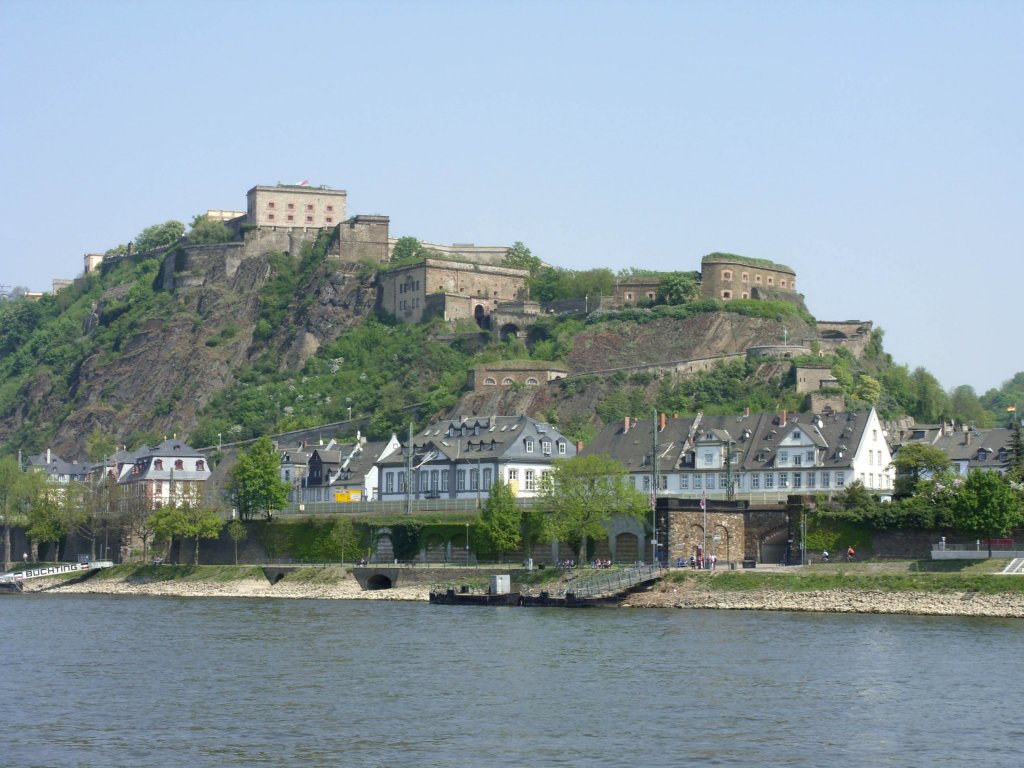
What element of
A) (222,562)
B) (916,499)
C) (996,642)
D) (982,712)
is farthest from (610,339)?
(982,712)

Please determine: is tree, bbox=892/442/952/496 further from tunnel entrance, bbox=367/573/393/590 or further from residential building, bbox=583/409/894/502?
tunnel entrance, bbox=367/573/393/590

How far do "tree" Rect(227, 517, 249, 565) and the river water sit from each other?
2574cm

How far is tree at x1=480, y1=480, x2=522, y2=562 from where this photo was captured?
3172 inches

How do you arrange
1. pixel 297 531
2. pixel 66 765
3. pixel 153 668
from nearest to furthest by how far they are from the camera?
pixel 66 765 < pixel 153 668 < pixel 297 531

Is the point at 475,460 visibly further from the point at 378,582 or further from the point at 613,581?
the point at 613,581

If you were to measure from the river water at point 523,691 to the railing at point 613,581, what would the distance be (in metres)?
3.67

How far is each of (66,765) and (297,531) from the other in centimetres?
5643

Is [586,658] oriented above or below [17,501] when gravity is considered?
below

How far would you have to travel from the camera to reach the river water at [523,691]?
3694cm

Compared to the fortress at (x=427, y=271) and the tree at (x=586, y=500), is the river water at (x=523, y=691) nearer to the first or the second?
the tree at (x=586, y=500)

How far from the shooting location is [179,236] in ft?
573

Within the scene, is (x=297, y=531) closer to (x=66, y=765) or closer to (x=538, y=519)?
(x=538, y=519)

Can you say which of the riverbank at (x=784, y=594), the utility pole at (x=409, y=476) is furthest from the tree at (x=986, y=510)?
the utility pole at (x=409, y=476)

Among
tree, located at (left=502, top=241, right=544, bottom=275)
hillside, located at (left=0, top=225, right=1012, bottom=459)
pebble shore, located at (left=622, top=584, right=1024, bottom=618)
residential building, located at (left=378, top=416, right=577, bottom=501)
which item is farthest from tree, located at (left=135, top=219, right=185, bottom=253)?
pebble shore, located at (left=622, top=584, right=1024, bottom=618)
